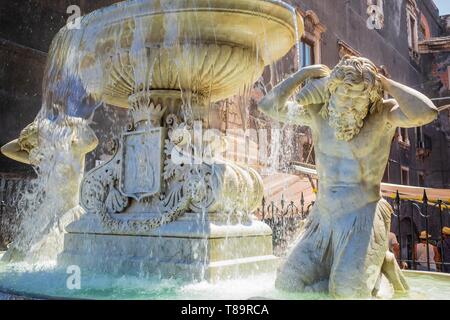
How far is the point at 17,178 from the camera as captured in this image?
853 centimetres

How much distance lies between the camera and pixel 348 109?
2748 mm

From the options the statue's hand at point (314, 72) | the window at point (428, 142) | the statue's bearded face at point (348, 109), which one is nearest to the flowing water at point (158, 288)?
the statue's bearded face at point (348, 109)

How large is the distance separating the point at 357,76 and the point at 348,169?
1.95 ft

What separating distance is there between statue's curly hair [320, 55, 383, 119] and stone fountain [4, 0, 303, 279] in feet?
3.88

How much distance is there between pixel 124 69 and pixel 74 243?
1690 mm

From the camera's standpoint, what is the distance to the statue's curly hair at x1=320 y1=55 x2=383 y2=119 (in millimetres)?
2688

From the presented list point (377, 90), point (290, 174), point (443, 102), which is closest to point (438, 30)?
point (443, 102)

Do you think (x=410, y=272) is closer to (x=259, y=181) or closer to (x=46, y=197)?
(x=259, y=181)

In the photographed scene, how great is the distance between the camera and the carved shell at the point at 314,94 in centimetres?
293

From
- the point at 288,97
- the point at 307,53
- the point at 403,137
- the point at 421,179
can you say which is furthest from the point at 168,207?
the point at 421,179

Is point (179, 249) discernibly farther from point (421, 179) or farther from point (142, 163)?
point (421, 179)

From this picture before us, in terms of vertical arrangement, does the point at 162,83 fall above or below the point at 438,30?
below

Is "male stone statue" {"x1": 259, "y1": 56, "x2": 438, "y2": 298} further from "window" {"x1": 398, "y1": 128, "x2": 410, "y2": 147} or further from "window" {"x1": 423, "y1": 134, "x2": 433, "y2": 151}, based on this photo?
"window" {"x1": 423, "y1": 134, "x2": 433, "y2": 151}

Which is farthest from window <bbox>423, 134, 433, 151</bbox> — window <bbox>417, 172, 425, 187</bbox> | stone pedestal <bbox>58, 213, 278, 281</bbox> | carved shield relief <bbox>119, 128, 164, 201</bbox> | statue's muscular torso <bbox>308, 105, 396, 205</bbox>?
statue's muscular torso <bbox>308, 105, 396, 205</bbox>
